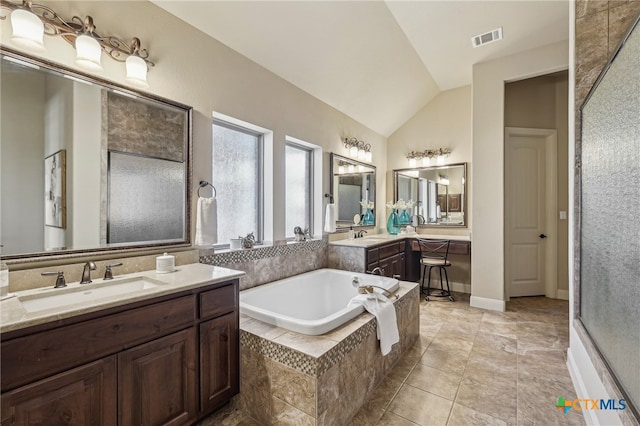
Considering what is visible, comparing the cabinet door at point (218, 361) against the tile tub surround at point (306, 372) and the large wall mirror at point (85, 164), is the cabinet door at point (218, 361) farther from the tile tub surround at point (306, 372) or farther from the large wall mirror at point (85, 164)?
the large wall mirror at point (85, 164)

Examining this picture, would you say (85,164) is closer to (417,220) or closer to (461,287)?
(417,220)

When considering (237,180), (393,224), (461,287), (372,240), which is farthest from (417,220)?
(237,180)

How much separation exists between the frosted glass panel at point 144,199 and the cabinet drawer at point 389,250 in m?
2.41

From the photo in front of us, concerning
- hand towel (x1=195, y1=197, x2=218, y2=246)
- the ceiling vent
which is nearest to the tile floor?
hand towel (x1=195, y1=197, x2=218, y2=246)

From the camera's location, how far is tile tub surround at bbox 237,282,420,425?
59.6 inches

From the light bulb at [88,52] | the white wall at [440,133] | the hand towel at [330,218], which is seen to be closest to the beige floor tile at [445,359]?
the hand towel at [330,218]

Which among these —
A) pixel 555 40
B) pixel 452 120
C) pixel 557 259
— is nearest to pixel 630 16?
pixel 555 40

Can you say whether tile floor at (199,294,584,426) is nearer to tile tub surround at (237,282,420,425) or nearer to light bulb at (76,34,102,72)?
tile tub surround at (237,282,420,425)

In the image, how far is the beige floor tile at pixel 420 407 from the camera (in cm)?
175

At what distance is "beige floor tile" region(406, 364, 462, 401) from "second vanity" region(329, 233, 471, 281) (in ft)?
4.20

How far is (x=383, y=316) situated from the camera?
211 centimetres

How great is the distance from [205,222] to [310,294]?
4.63 feet

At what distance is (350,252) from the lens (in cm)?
348

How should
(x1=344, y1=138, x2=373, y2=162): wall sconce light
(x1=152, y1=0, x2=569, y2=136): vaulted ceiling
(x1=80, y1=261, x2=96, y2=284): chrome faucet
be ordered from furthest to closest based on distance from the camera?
(x1=344, y1=138, x2=373, y2=162): wall sconce light → (x1=152, y1=0, x2=569, y2=136): vaulted ceiling → (x1=80, y1=261, x2=96, y2=284): chrome faucet
